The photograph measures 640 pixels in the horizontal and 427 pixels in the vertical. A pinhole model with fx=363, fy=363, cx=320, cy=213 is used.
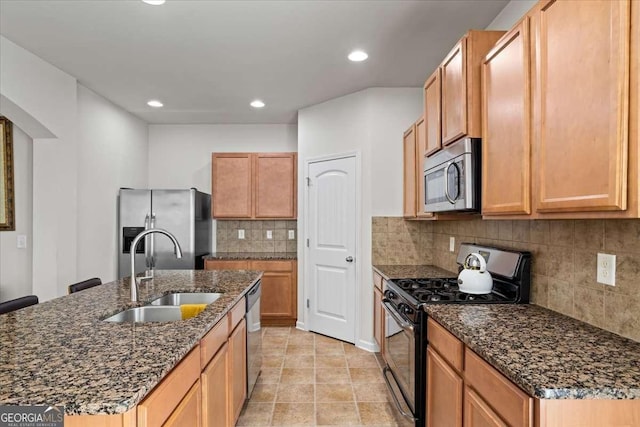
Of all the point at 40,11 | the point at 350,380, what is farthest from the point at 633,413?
the point at 40,11

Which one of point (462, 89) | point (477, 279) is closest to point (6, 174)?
point (462, 89)

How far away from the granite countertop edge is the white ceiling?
1876 millimetres

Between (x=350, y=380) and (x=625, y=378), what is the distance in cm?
227

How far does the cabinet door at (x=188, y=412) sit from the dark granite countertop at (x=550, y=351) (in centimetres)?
106

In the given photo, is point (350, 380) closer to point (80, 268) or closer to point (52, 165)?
point (80, 268)

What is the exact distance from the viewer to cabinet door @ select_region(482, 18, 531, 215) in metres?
1.49

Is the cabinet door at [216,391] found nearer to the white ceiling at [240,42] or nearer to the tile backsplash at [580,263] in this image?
the tile backsplash at [580,263]

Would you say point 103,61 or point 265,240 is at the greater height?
point 103,61

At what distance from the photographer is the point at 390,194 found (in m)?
3.73

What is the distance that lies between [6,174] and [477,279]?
158 inches

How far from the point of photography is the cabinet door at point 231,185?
4793 millimetres

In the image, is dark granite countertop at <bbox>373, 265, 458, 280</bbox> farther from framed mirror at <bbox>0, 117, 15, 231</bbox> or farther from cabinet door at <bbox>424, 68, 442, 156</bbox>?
framed mirror at <bbox>0, 117, 15, 231</bbox>

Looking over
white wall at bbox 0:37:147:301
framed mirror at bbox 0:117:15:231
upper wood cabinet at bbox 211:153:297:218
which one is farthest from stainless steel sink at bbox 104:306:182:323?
upper wood cabinet at bbox 211:153:297:218

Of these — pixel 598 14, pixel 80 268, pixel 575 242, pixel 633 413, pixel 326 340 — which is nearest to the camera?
pixel 633 413
